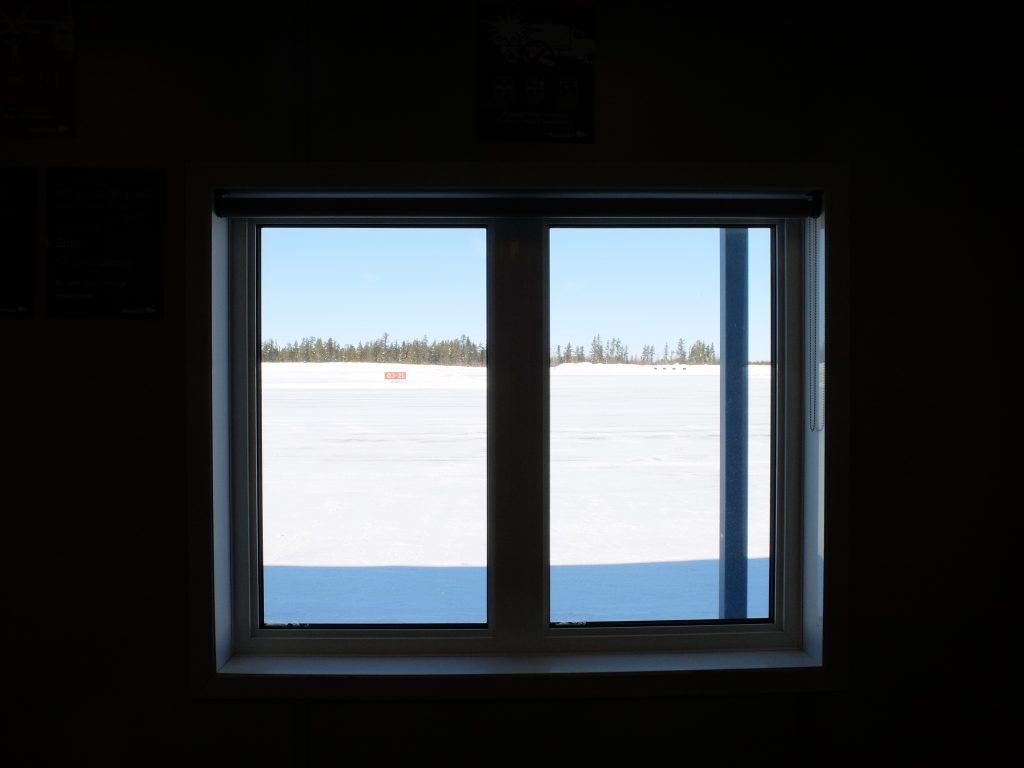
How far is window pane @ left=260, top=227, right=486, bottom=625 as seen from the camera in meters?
1.83

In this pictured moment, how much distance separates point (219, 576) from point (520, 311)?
3.44 ft

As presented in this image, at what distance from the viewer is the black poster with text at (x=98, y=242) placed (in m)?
1.63

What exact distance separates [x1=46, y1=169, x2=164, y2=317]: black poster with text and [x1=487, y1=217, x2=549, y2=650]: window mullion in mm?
888

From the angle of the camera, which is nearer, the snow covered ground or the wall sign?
the wall sign

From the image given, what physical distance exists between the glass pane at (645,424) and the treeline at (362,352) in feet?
0.78

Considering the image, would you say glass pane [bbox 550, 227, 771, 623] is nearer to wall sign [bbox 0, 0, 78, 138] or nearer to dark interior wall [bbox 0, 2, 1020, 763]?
dark interior wall [bbox 0, 2, 1020, 763]

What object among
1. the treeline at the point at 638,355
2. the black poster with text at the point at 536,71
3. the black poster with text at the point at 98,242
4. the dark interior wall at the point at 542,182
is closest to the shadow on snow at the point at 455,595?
the dark interior wall at the point at 542,182

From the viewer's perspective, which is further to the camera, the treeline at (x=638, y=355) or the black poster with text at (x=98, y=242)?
the treeline at (x=638, y=355)

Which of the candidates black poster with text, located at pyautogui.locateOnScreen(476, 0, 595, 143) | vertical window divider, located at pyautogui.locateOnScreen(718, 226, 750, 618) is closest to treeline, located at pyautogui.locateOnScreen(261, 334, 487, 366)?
black poster with text, located at pyautogui.locateOnScreen(476, 0, 595, 143)

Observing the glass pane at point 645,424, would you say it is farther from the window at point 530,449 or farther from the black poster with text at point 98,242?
the black poster with text at point 98,242

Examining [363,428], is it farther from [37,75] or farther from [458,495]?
[37,75]

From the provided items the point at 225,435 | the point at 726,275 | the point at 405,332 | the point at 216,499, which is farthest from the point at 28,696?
the point at 726,275

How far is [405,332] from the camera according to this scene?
72.4 inches

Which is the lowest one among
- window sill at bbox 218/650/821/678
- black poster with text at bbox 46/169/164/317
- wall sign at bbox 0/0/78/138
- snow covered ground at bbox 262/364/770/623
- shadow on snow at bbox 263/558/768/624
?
window sill at bbox 218/650/821/678
